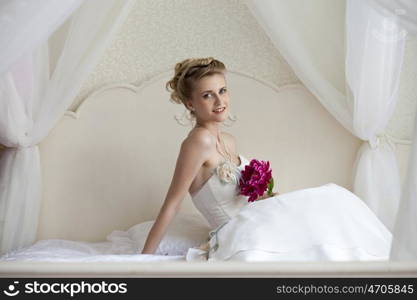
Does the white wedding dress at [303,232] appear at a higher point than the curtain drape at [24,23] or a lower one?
lower

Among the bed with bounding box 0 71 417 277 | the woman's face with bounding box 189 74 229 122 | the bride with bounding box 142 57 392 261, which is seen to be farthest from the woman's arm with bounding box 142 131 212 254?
the bed with bounding box 0 71 417 277

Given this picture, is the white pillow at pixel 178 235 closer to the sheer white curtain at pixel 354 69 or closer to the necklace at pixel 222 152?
the necklace at pixel 222 152

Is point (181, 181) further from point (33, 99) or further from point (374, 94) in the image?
point (374, 94)

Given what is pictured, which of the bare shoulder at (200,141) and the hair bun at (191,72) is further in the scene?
the hair bun at (191,72)

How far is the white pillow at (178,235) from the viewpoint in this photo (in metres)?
2.59

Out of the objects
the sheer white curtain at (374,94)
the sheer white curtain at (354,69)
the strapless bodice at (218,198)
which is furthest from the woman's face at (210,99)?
the sheer white curtain at (374,94)

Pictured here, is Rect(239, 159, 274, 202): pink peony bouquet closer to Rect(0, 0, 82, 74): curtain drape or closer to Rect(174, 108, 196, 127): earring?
Rect(174, 108, 196, 127): earring

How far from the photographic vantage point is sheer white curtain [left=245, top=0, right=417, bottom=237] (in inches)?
107

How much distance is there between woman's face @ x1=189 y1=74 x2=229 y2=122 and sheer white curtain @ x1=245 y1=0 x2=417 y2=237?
0.45 metres

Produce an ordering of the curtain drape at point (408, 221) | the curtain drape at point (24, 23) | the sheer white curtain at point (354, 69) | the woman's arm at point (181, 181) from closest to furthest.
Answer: the curtain drape at point (408, 221)
the curtain drape at point (24, 23)
the woman's arm at point (181, 181)
the sheer white curtain at point (354, 69)

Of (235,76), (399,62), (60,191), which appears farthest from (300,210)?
(60,191)

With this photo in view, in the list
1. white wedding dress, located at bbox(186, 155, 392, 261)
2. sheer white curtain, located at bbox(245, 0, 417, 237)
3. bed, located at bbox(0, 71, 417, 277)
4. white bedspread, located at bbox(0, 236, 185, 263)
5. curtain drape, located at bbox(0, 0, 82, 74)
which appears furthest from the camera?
bed, located at bbox(0, 71, 417, 277)

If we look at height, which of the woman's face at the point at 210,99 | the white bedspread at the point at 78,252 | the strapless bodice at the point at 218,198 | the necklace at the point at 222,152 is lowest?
the white bedspread at the point at 78,252

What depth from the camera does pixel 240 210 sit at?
2.43 m
